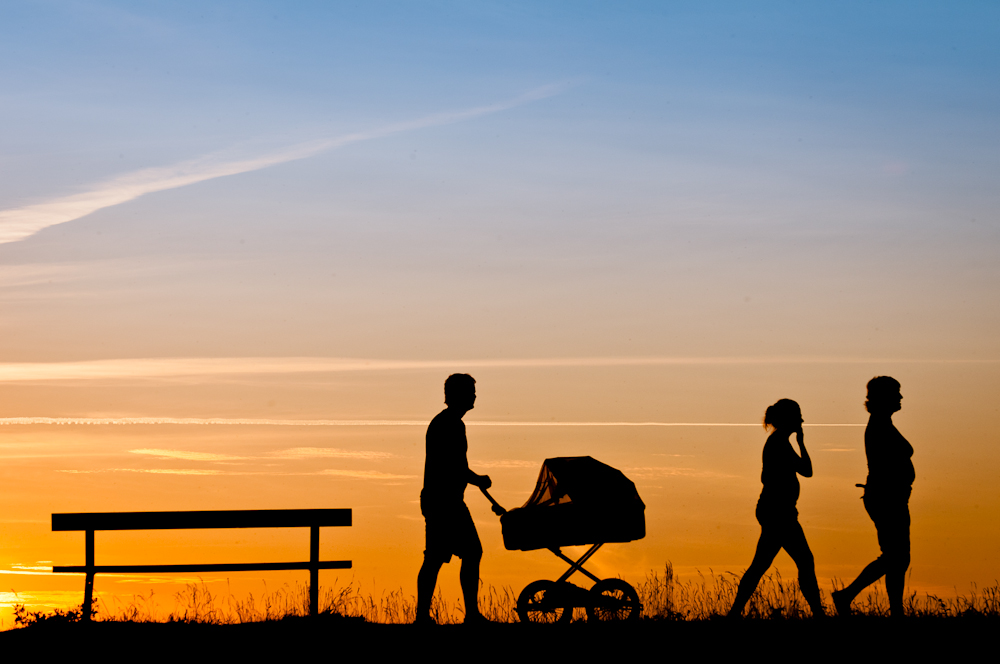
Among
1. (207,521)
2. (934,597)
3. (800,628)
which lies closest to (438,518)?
(207,521)

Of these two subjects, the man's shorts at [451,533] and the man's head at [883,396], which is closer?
the man's shorts at [451,533]

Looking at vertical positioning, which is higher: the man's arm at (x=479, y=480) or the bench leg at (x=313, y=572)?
the man's arm at (x=479, y=480)

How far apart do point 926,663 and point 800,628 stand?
4.43 ft

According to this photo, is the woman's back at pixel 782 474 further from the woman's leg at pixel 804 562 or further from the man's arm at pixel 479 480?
the man's arm at pixel 479 480

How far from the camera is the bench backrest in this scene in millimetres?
8844

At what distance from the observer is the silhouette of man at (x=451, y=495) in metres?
7.90

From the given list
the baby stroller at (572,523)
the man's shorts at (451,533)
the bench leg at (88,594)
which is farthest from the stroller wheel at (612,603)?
the bench leg at (88,594)

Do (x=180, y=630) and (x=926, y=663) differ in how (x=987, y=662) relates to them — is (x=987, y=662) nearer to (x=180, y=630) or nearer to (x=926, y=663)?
(x=926, y=663)

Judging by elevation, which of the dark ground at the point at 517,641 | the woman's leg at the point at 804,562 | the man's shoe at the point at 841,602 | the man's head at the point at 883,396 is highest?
the man's head at the point at 883,396

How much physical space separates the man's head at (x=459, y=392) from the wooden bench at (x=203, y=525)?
180 centimetres

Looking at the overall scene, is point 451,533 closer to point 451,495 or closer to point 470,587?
point 451,495

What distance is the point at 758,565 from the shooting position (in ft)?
27.8

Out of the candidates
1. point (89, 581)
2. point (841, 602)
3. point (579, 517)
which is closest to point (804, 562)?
point (841, 602)

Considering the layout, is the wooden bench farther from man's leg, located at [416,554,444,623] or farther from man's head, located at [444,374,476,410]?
man's head, located at [444,374,476,410]
